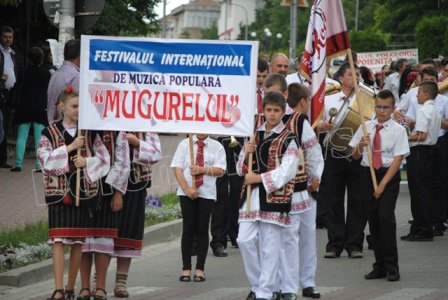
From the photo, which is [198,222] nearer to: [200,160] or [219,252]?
[200,160]

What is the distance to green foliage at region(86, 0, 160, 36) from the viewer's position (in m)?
27.6

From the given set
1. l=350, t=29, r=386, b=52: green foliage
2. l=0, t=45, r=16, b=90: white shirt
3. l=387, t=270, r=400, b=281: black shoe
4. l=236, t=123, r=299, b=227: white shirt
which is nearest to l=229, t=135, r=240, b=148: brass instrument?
l=387, t=270, r=400, b=281: black shoe

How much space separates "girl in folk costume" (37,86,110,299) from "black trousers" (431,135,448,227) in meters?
5.90

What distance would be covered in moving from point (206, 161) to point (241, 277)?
1.09 metres

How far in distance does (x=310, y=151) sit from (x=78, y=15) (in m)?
3.80

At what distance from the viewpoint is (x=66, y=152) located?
31.3 ft

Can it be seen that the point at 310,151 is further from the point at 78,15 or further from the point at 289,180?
the point at 78,15

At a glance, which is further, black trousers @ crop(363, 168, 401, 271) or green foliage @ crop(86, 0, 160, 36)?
green foliage @ crop(86, 0, 160, 36)

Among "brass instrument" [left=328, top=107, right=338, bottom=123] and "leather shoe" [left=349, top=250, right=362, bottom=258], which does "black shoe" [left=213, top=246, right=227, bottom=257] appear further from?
"brass instrument" [left=328, top=107, right=338, bottom=123]

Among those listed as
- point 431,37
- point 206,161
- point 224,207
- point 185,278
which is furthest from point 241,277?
point 431,37

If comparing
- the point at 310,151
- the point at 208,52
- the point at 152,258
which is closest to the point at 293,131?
the point at 310,151

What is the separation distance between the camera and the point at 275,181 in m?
9.59

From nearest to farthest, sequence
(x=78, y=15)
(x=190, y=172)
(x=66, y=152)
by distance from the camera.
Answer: (x=66, y=152) → (x=190, y=172) → (x=78, y=15)

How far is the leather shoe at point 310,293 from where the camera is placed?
33.8ft
